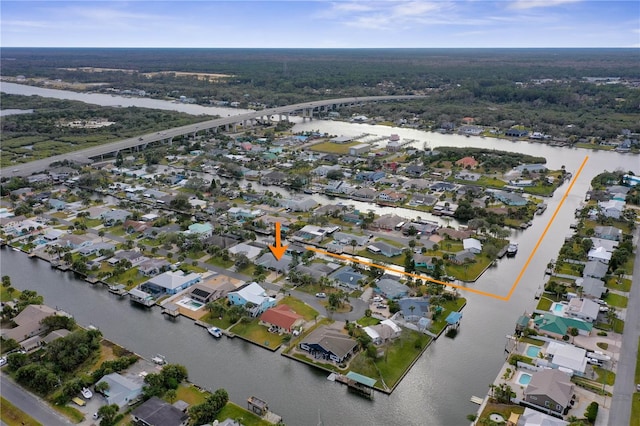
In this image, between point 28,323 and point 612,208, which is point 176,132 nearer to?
point 28,323

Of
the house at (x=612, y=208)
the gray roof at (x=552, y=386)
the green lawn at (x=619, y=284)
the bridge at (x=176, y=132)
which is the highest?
the bridge at (x=176, y=132)

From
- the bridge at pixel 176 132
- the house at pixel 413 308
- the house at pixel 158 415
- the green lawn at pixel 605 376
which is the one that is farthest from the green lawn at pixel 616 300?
the bridge at pixel 176 132

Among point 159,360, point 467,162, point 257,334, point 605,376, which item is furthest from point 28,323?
point 467,162

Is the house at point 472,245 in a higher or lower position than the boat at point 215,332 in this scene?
higher

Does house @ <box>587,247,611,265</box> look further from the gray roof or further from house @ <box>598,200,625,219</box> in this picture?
the gray roof

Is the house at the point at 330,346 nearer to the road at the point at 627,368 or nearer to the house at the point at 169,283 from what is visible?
the house at the point at 169,283

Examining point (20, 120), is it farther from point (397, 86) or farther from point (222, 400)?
point (397, 86)
